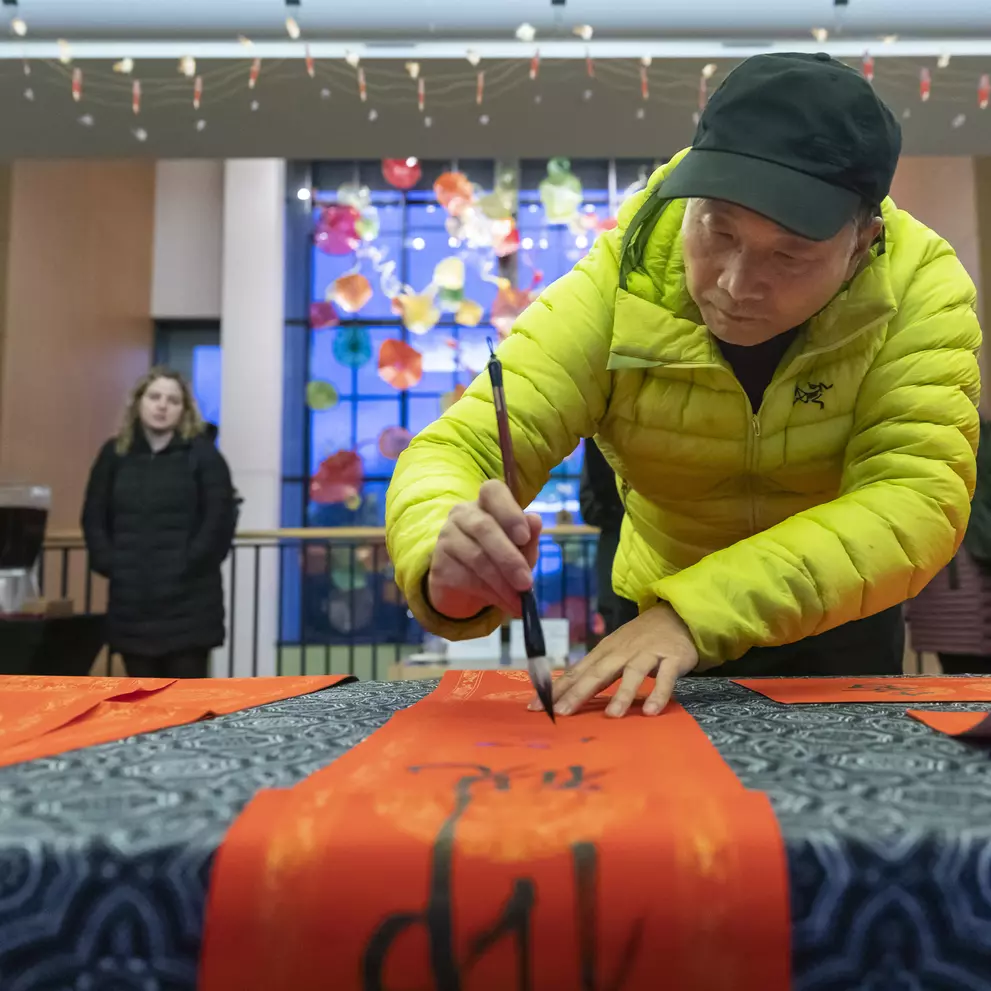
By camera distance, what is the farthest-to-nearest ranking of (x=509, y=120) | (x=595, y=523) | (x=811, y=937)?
(x=509, y=120) < (x=595, y=523) < (x=811, y=937)

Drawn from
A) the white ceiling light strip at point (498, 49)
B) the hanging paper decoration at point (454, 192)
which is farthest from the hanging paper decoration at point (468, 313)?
the white ceiling light strip at point (498, 49)

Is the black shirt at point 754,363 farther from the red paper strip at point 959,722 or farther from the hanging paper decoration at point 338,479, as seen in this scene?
the hanging paper decoration at point 338,479

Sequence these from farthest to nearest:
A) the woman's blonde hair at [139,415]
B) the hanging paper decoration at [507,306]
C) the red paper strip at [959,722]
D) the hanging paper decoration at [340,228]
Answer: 1. the hanging paper decoration at [340,228]
2. the hanging paper decoration at [507,306]
3. the woman's blonde hair at [139,415]
4. the red paper strip at [959,722]

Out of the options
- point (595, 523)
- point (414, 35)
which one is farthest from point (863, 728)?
point (414, 35)

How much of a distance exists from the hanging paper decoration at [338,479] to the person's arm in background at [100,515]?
9.59 feet

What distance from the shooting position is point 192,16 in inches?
115

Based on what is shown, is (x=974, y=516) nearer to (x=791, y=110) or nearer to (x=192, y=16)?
(x=791, y=110)

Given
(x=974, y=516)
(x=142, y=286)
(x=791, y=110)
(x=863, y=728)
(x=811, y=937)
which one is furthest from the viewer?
(x=142, y=286)

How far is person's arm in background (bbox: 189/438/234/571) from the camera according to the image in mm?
3154

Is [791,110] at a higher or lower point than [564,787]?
higher

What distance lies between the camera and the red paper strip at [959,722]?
1.90ft

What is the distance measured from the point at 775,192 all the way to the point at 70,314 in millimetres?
6142

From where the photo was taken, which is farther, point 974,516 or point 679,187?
point 974,516

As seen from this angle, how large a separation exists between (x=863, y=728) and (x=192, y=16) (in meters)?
3.12
